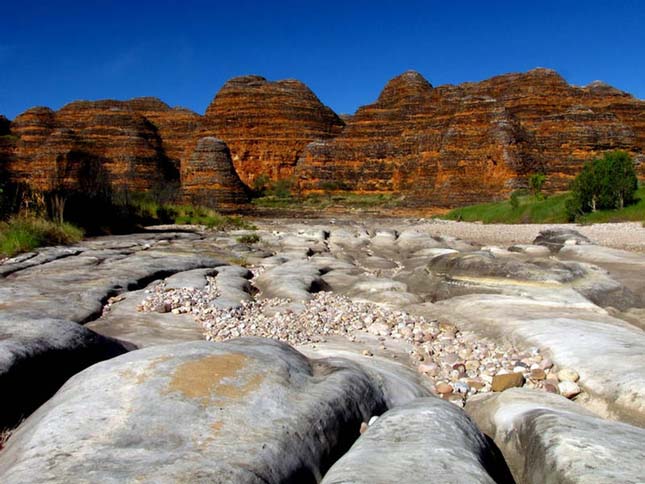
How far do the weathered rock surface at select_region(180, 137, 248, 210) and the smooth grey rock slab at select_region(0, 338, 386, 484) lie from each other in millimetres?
36245

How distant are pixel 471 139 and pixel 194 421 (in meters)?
37.9

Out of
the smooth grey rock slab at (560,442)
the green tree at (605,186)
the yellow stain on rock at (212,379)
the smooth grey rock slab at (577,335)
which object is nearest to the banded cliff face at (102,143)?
the green tree at (605,186)

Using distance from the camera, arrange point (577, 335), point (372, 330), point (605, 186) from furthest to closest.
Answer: point (605, 186) < point (372, 330) < point (577, 335)

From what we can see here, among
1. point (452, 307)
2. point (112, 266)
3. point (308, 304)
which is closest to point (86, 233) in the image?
point (112, 266)

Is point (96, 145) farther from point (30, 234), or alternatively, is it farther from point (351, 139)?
point (30, 234)

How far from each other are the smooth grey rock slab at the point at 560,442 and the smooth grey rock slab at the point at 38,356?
2495 millimetres

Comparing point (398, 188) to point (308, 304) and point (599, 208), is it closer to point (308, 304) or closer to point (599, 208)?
point (599, 208)

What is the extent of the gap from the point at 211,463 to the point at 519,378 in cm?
265

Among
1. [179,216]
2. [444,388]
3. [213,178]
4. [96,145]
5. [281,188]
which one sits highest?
[96,145]

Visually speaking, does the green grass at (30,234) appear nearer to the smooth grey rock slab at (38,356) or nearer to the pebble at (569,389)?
the smooth grey rock slab at (38,356)

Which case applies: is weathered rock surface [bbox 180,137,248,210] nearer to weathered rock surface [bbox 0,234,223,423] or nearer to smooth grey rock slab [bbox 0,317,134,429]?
weathered rock surface [bbox 0,234,223,423]

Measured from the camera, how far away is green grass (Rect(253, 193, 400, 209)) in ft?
129

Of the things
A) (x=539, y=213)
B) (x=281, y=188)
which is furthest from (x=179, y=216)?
(x=281, y=188)

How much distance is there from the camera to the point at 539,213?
80.0ft
